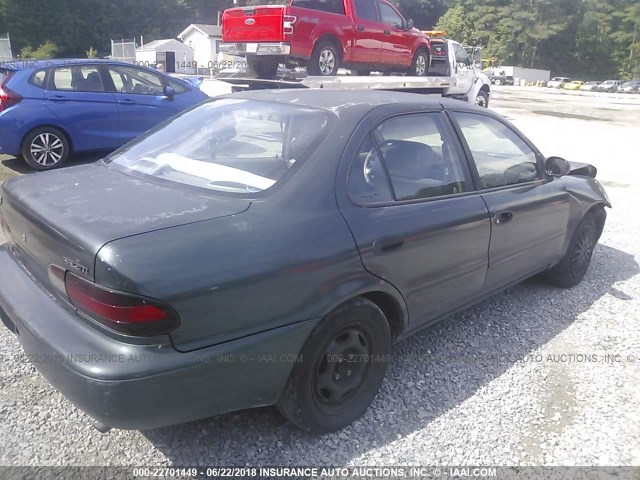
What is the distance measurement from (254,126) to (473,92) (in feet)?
45.5

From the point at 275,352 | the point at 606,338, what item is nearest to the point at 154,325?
the point at 275,352

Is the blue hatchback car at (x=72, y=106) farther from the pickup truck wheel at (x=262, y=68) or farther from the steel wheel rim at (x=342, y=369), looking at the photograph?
the steel wheel rim at (x=342, y=369)

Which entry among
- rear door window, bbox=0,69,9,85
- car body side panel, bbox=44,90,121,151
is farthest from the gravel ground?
rear door window, bbox=0,69,9,85

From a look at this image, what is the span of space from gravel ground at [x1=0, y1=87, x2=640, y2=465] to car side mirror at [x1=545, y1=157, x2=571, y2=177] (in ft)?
3.35

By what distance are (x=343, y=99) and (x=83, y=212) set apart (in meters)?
1.52

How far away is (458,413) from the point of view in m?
2.82

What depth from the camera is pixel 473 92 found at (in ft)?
51.0

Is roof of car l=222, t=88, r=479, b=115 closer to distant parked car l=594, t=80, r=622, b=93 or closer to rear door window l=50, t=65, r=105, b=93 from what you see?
rear door window l=50, t=65, r=105, b=93

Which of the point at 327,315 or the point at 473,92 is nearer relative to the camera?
the point at 327,315

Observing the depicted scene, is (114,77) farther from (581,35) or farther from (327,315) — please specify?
(581,35)

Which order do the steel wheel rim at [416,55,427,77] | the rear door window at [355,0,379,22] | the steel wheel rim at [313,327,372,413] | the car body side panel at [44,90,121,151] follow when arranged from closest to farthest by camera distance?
1. the steel wheel rim at [313,327,372,413]
2. the car body side panel at [44,90,121,151]
3. the rear door window at [355,0,379,22]
4. the steel wheel rim at [416,55,427,77]

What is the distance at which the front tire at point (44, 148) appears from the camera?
24.1ft

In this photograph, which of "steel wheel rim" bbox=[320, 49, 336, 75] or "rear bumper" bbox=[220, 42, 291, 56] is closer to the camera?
"rear bumper" bbox=[220, 42, 291, 56]

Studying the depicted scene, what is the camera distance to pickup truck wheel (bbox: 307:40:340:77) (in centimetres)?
1008
